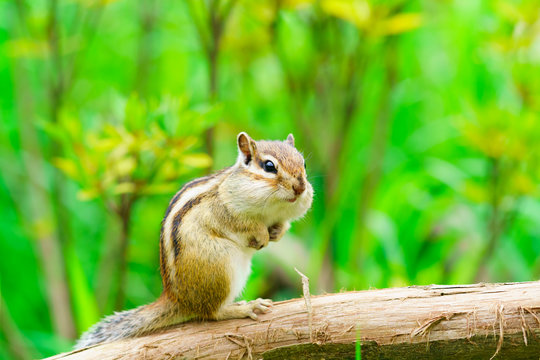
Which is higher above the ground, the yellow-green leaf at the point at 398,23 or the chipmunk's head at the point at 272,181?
the yellow-green leaf at the point at 398,23

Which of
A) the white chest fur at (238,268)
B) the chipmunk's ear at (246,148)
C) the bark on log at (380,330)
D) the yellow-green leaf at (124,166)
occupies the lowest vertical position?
the bark on log at (380,330)

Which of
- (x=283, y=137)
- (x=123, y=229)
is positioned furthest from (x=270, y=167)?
(x=283, y=137)

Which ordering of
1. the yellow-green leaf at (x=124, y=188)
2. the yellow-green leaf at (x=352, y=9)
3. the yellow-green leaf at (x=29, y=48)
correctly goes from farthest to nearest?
1. the yellow-green leaf at (x=29, y=48)
2. the yellow-green leaf at (x=352, y=9)
3. the yellow-green leaf at (x=124, y=188)

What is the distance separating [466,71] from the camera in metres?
4.27

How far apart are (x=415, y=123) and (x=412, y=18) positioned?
6.68ft

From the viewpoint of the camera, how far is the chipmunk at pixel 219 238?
193cm

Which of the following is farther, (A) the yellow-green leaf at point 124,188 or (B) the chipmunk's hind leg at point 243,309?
(A) the yellow-green leaf at point 124,188

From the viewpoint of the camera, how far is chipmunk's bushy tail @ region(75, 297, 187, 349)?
1.96 meters

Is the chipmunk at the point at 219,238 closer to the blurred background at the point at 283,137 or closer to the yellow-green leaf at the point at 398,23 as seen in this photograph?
the blurred background at the point at 283,137

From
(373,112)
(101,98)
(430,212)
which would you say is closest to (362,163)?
(373,112)

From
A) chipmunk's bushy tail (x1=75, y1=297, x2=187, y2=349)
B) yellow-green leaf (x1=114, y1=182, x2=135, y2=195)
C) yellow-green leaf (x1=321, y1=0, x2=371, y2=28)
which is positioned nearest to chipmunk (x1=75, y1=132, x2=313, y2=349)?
chipmunk's bushy tail (x1=75, y1=297, x2=187, y2=349)

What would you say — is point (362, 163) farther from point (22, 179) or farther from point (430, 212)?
point (22, 179)

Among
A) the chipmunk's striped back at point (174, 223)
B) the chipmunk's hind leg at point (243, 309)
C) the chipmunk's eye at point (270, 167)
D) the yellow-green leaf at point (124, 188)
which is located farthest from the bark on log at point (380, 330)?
the yellow-green leaf at point (124, 188)

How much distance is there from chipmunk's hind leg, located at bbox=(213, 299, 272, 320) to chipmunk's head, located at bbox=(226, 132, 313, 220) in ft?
0.96
